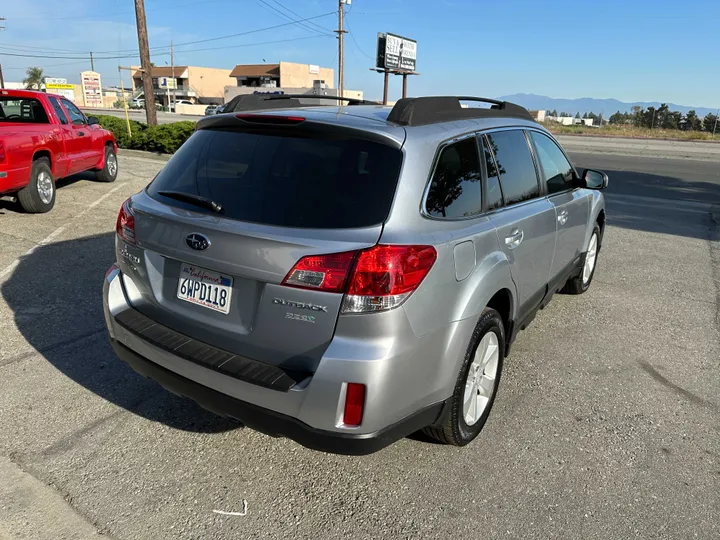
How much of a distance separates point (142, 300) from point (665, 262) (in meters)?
6.50

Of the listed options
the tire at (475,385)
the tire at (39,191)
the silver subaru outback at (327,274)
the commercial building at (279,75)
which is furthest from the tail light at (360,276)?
the commercial building at (279,75)

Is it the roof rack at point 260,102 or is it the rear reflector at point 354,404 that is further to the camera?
the roof rack at point 260,102

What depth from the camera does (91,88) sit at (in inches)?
3009

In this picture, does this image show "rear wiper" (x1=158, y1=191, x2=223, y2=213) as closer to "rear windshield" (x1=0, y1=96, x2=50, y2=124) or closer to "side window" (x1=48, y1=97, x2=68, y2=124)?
"rear windshield" (x1=0, y1=96, x2=50, y2=124)

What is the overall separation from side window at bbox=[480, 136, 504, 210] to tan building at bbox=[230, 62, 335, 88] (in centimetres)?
9052

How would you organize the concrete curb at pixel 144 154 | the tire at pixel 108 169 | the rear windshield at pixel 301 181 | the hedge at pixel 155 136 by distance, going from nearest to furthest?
the rear windshield at pixel 301 181 < the tire at pixel 108 169 < the concrete curb at pixel 144 154 < the hedge at pixel 155 136

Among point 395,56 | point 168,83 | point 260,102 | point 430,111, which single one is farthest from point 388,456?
point 168,83

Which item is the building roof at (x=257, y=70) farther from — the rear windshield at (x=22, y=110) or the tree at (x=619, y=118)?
the rear windshield at (x=22, y=110)

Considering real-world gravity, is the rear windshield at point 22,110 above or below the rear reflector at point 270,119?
below

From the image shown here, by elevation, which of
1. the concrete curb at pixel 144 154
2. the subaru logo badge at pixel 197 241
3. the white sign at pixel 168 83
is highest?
the white sign at pixel 168 83

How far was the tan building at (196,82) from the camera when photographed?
9900 centimetres

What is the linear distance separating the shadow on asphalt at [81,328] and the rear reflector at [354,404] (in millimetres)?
1161

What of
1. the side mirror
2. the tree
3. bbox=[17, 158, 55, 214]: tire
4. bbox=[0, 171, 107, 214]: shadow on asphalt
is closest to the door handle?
the side mirror

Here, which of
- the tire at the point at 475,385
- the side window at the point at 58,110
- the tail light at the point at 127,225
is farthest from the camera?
the side window at the point at 58,110
